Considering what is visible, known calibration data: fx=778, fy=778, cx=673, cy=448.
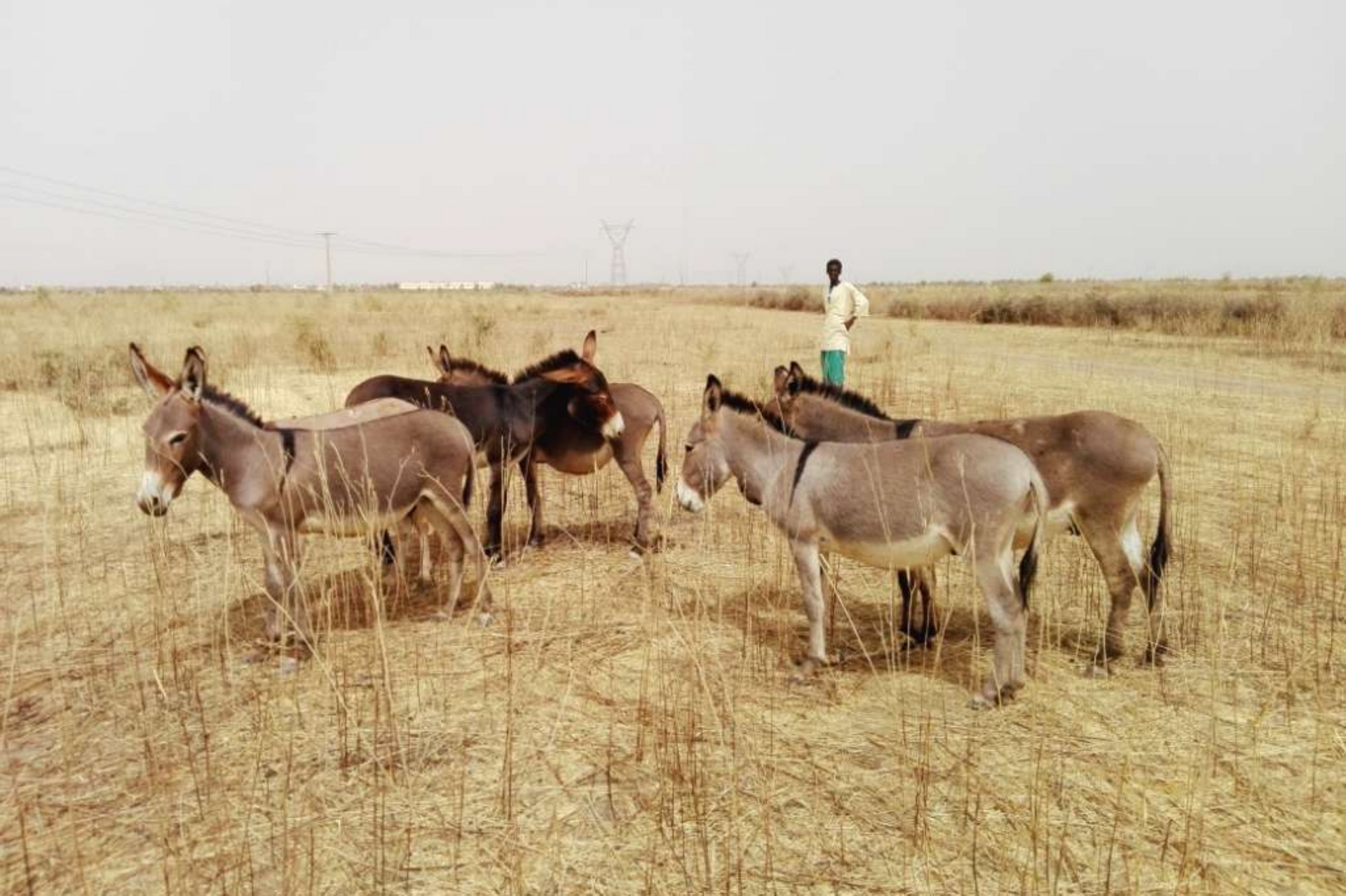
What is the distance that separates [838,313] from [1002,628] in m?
8.03

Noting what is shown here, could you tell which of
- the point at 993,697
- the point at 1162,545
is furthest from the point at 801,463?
the point at 1162,545

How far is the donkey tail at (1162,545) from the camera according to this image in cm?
527

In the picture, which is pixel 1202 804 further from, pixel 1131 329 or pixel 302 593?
pixel 1131 329

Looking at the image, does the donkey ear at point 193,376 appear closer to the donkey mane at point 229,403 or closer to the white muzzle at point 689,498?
the donkey mane at point 229,403

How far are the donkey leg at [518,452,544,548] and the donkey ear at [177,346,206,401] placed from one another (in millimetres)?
3219

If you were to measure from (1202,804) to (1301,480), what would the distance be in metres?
6.72

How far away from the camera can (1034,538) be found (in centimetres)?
484

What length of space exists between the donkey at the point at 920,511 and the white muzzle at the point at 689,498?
0.47m

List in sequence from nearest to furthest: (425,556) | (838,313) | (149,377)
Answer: (149,377) → (425,556) → (838,313)

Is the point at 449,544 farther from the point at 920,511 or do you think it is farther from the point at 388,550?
the point at 920,511

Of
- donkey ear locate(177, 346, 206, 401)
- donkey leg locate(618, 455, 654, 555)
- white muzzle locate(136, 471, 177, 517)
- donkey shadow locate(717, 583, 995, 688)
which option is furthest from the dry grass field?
donkey ear locate(177, 346, 206, 401)

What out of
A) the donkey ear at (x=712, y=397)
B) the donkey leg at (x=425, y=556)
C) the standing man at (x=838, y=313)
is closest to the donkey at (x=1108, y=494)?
the donkey ear at (x=712, y=397)

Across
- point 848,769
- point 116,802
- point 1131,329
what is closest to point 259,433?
point 116,802

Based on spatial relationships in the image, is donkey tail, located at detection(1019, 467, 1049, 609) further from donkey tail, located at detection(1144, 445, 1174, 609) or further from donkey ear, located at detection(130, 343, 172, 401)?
donkey ear, located at detection(130, 343, 172, 401)
